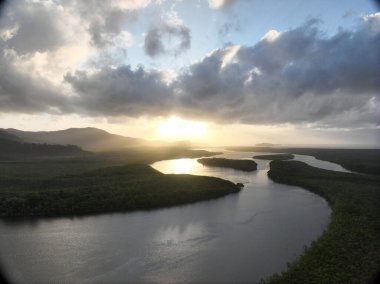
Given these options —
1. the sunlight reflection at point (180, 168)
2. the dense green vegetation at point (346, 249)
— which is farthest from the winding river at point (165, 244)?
the sunlight reflection at point (180, 168)

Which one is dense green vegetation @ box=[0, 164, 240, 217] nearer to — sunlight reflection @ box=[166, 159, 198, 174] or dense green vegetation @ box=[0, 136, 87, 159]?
sunlight reflection @ box=[166, 159, 198, 174]

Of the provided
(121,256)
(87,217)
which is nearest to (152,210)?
(87,217)

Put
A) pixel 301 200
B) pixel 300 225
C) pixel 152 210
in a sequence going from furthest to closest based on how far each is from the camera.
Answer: pixel 301 200 → pixel 152 210 → pixel 300 225

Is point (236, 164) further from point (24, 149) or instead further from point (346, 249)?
point (24, 149)

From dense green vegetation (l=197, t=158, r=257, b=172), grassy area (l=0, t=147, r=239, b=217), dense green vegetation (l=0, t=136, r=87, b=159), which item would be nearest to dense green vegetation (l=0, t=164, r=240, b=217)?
grassy area (l=0, t=147, r=239, b=217)

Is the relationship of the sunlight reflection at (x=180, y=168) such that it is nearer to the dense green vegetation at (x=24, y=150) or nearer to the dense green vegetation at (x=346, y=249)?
the dense green vegetation at (x=346, y=249)

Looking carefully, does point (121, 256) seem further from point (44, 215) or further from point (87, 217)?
point (44, 215)

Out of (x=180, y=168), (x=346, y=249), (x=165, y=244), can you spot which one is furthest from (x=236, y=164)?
(x=346, y=249)
